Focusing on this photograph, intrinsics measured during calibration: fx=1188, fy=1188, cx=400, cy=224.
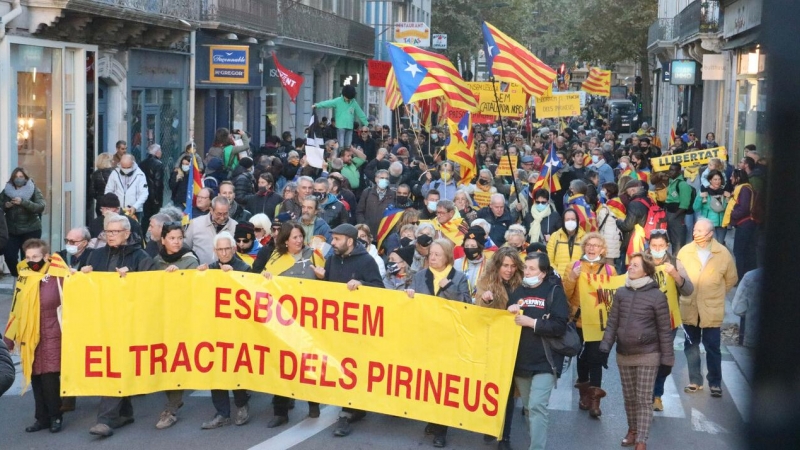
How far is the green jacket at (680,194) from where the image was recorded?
54.0 feet

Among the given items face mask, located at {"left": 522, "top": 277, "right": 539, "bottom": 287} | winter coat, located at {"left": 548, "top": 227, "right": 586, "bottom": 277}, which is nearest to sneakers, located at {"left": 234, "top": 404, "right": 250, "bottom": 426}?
face mask, located at {"left": 522, "top": 277, "right": 539, "bottom": 287}

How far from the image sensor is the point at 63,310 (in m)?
8.69

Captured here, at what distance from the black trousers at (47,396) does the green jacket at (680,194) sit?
1011 centimetres

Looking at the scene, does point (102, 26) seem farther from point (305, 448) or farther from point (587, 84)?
point (587, 84)

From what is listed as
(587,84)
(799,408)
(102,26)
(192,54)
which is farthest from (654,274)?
(587,84)

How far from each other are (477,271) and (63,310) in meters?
3.24

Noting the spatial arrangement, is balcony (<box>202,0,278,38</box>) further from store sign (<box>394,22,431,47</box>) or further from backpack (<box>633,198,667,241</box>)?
backpack (<box>633,198,667,241</box>)

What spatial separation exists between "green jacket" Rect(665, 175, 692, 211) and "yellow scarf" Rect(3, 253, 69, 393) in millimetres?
10014

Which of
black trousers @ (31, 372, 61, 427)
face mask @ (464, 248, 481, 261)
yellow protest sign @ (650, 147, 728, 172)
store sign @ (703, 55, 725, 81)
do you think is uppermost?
store sign @ (703, 55, 725, 81)

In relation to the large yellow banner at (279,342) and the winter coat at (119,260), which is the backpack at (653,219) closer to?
the large yellow banner at (279,342)

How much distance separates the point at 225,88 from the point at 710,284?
20309 mm

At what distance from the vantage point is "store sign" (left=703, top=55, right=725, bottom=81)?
31.6m

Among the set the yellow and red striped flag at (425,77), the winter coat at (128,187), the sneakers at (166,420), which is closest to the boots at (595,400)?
the sneakers at (166,420)

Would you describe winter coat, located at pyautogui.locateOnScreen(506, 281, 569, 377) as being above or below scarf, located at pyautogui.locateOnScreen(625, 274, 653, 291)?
below
